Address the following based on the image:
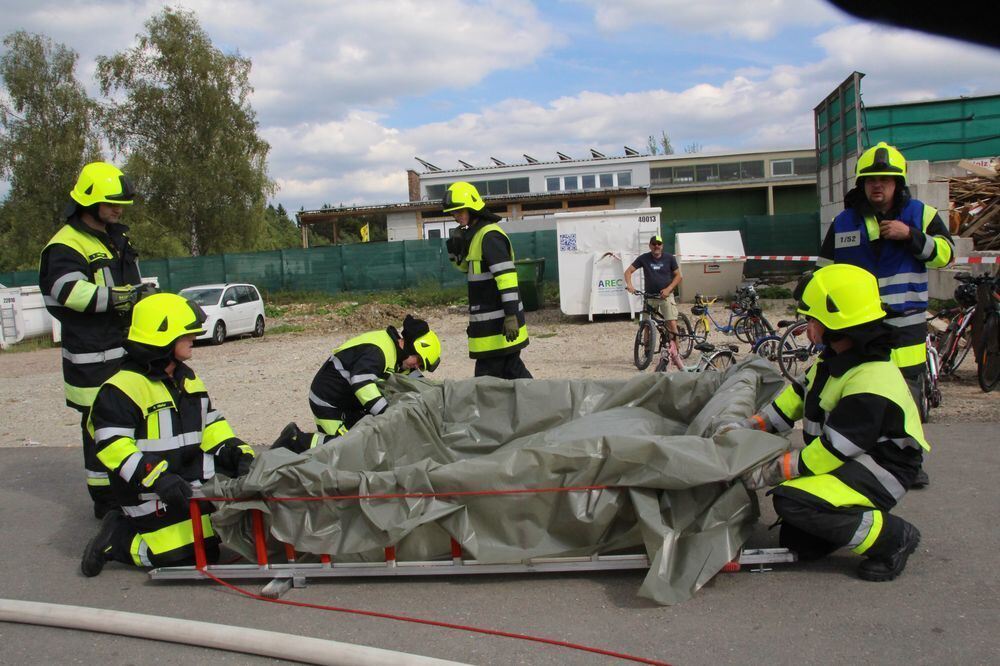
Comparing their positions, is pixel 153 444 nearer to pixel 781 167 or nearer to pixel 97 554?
pixel 97 554

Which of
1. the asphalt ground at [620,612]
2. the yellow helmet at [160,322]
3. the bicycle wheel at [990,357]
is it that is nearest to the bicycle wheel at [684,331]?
A: the bicycle wheel at [990,357]

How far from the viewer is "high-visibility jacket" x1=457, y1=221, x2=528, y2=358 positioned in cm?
571

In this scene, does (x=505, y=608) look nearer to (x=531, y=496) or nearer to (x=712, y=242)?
(x=531, y=496)

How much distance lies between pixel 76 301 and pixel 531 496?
2.96 meters

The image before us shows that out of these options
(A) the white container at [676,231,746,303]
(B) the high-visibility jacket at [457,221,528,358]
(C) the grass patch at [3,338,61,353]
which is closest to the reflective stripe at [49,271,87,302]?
(B) the high-visibility jacket at [457,221,528,358]

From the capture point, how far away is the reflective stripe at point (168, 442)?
413cm

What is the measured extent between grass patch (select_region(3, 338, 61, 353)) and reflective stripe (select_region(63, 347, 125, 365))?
1683 centimetres

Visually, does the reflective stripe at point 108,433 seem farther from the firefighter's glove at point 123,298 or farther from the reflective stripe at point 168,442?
the firefighter's glove at point 123,298

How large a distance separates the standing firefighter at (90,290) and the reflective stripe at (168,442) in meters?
0.84

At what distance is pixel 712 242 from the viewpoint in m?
18.0

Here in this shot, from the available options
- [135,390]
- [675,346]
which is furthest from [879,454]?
[675,346]

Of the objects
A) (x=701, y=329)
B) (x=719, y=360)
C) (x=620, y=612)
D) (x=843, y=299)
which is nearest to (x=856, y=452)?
(x=843, y=299)

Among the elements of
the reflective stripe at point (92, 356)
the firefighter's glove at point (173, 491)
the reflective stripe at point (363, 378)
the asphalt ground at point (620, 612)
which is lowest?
the asphalt ground at point (620, 612)

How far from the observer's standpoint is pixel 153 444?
4.14 metres
